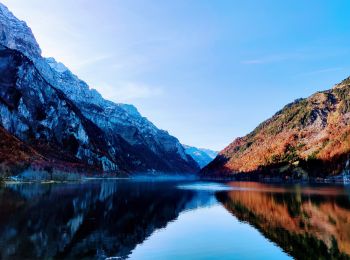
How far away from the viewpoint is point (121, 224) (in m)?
63.1

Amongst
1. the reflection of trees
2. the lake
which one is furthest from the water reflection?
the reflection of trees

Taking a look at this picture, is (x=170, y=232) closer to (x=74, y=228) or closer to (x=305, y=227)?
(x=74, y=228)

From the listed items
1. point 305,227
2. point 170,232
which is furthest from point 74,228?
point 305,227

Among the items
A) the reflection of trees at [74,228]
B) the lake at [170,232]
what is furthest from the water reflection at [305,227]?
the reflection of trees at [74,228]

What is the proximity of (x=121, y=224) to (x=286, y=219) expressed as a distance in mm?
29888

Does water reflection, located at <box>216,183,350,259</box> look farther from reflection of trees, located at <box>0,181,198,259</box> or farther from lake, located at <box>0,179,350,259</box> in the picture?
reflection of trees, located at <box>0,181,198,259</box>

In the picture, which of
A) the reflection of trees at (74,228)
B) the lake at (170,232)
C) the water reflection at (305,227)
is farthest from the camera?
the water reflection at (305,227)

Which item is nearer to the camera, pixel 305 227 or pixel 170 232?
pixel 170 232

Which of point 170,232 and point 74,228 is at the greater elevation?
point 74,228

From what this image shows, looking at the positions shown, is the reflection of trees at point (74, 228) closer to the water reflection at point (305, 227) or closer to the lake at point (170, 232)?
the lake at point (170, 232)

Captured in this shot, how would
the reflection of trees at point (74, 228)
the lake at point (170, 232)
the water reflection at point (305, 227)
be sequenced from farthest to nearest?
the water reflection at point (305, 227) → the lake at point (170, 232) → the reflection of trees at point (74, 228)

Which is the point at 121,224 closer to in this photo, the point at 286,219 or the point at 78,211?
the point at 78,211

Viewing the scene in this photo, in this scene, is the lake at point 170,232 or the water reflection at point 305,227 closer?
the lake at point 170,232

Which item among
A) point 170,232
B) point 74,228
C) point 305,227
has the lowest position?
point 170,232
